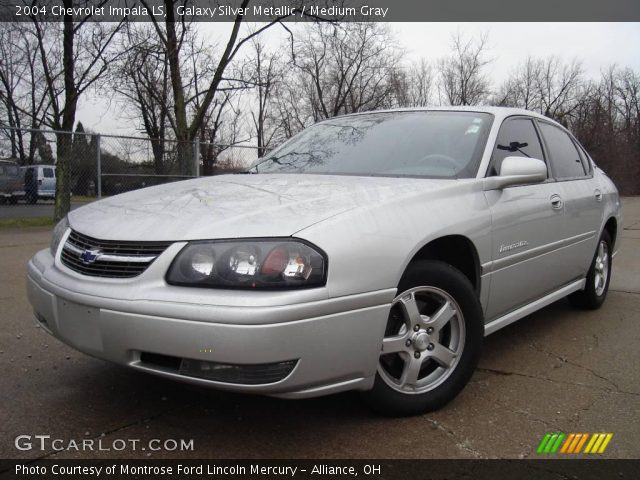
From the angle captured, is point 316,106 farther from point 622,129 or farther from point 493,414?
point 493,414

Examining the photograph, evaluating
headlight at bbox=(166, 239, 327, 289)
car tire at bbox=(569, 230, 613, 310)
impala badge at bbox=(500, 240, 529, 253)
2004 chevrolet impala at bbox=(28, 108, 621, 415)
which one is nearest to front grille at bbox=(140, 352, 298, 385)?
2004 chevrolet impala at bbox=(28, 108, 621, 415)

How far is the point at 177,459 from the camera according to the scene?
2.15 metres

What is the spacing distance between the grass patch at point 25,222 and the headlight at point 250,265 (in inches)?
372

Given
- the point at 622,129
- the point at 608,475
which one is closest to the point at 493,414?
the point at 608,475

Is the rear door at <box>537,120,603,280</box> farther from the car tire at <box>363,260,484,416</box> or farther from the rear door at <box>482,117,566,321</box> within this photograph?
the car tire at <box>363,260,484,416</box>

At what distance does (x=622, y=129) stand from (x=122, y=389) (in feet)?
176

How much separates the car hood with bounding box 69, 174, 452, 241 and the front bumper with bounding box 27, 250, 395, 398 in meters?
0.26

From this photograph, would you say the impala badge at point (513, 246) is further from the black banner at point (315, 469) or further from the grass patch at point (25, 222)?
the grass patch at point (25, 222)

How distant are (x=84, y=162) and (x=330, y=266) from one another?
10.3 metres

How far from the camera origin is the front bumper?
1932 mm

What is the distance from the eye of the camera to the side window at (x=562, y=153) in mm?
4016

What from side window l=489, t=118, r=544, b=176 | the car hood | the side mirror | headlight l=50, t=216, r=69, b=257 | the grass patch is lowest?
the grass patch

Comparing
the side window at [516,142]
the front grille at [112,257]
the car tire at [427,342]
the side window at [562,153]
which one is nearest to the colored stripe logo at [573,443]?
the car tire at [427,342]

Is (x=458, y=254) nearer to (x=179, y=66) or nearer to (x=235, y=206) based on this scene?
(x=235, y=206)
